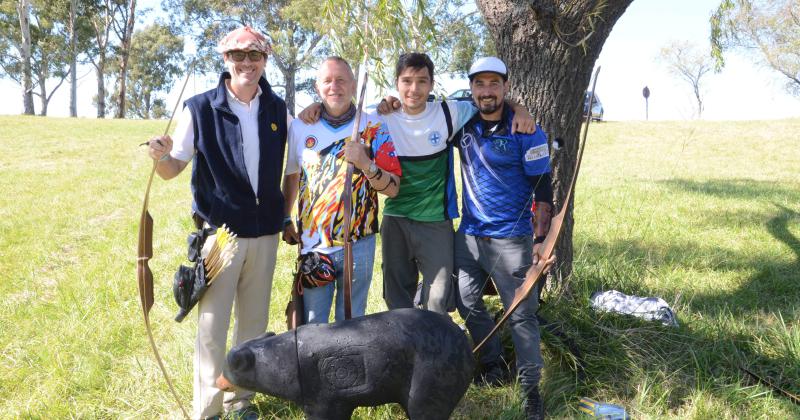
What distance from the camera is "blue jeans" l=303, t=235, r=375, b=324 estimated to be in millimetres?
2885

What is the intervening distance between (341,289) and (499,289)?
85 centimetres

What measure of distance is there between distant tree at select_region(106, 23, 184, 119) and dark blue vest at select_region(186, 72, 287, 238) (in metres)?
33.8

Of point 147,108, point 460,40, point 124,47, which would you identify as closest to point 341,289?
point 460,40

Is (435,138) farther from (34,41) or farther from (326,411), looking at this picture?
(34,41)

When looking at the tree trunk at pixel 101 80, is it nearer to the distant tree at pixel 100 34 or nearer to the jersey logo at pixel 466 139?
the distant tree at pixel 100 34

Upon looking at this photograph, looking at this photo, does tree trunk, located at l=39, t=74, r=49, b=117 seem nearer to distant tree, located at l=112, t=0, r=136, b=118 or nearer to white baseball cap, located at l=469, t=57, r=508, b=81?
distant tree, located at l=112, t=0, r=136, b=118

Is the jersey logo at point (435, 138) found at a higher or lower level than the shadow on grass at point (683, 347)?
higher

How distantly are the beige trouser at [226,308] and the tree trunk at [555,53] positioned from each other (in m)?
2.03

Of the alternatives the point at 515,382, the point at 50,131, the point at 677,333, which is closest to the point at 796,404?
the point at 677,333

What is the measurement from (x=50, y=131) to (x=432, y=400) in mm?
20522

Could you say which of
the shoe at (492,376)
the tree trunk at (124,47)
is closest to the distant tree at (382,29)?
the shoe at (492,376)

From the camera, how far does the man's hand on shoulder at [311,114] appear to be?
2922 mm

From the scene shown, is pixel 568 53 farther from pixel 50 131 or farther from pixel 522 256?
pixel 50 131

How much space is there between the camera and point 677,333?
3.79m
